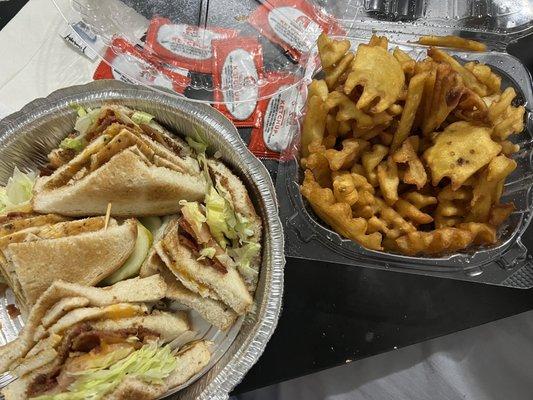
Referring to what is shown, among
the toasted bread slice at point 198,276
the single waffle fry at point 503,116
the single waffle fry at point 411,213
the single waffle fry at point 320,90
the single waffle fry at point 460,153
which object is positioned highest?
the single waffle fry at point 320,90

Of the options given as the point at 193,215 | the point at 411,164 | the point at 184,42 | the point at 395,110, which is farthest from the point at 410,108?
the point at 184,42

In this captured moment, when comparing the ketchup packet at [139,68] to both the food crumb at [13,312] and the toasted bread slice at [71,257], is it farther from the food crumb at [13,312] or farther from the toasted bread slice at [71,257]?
the food crumb at [13,312]

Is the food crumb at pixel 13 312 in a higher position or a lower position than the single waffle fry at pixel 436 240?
higher

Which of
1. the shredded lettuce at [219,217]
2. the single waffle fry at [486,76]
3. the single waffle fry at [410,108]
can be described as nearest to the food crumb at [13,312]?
the shredded lettuce at [219,217]

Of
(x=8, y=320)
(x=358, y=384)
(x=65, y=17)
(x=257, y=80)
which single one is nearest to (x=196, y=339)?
(x=8, y=320)

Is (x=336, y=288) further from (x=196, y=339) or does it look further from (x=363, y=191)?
(x=196, y=339)

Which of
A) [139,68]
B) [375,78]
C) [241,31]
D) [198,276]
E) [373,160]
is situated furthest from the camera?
[241,31]

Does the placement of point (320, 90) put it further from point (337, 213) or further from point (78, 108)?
point (78, 108)
